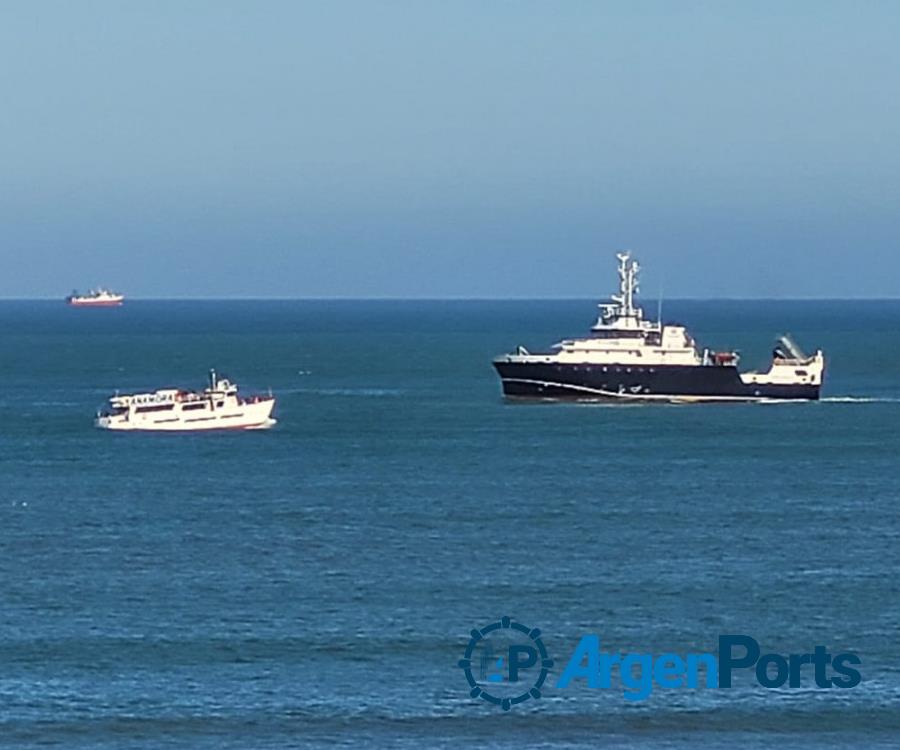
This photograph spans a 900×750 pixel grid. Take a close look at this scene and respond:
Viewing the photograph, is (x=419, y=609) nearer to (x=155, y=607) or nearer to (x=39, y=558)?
(x=155, y=607)

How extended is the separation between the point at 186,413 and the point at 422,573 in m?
51.0

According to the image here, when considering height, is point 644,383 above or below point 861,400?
above

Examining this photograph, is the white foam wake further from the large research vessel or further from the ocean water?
the ocean water

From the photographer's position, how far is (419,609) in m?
51.9

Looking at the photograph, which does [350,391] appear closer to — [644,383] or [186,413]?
[644,383]

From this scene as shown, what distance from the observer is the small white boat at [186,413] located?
10625cm

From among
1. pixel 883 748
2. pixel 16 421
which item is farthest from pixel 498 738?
pixel 16 421
